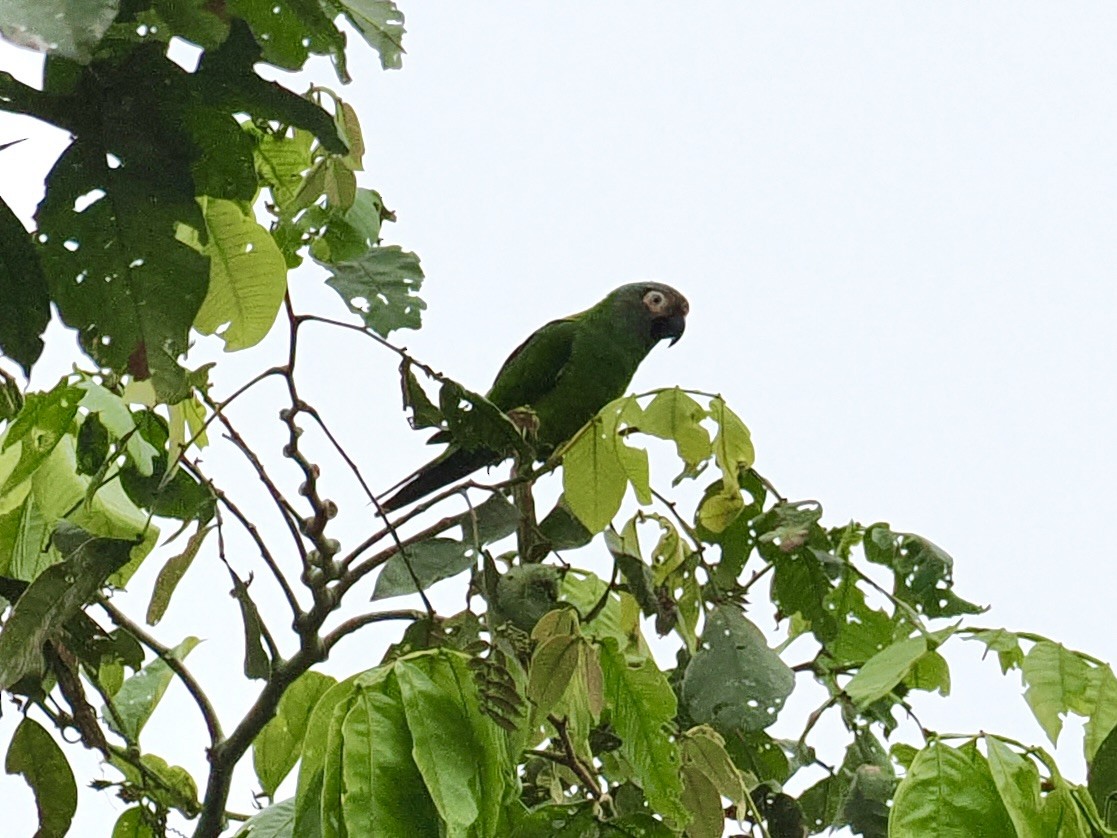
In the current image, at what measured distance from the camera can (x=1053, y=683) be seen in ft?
3.22

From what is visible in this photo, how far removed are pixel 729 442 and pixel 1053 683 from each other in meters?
0.30

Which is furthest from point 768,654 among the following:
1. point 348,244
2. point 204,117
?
point 204,117

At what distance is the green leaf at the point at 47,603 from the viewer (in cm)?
100

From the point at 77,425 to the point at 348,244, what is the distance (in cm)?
28

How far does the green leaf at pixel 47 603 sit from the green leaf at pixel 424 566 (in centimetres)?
22

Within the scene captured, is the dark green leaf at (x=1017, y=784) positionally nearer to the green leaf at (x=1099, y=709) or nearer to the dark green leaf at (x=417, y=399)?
the green leaf at (x=1099, y=709)

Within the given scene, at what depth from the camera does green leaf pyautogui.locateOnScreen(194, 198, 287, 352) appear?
95 cm

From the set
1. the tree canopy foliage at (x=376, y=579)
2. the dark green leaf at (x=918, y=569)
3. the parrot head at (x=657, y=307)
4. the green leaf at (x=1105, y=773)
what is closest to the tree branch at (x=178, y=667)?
the tree canopy foliage at (x=376, y=579)

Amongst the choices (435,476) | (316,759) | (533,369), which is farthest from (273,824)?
(533,369)

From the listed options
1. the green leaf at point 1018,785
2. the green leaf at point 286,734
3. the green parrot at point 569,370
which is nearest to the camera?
the green leaf at point 1018,785

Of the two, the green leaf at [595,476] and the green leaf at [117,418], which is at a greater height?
the green leaf at [117,418]

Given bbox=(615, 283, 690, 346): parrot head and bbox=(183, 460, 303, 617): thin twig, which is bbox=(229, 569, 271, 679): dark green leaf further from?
bbox=(615, 283, 690, 346): parrot head

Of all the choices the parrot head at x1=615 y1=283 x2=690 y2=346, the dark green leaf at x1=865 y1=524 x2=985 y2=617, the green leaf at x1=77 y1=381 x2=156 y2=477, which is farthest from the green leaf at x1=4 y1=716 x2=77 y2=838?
the parrot head at x1=615 y1=283 x2=690 y2=346

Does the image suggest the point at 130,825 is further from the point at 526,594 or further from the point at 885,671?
the point at 885,671
